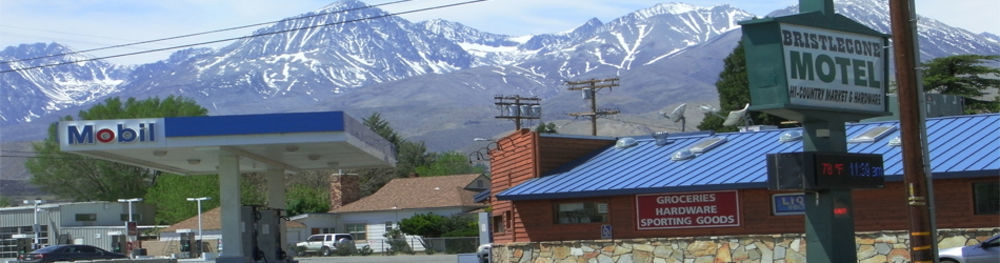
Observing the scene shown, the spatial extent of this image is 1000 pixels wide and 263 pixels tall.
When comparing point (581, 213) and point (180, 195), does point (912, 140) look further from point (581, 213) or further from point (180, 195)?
point (180, 195)

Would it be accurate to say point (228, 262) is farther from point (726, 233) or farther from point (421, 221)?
point (421, 221)

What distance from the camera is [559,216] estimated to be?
36.2 meters

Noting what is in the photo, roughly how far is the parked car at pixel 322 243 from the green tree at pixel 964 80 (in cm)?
3291

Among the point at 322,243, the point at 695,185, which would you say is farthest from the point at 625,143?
the point at 322,243

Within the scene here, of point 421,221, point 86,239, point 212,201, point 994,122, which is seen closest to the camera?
point 994,122

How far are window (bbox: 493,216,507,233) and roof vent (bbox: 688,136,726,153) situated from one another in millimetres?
6222

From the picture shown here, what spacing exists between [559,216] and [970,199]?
11.0 metres

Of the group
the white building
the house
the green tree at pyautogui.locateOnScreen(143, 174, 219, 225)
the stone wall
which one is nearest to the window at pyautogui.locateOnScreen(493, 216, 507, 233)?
the stone wall

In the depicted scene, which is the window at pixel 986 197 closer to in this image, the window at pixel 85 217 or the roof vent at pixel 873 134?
the roof vent at pixel 873 134

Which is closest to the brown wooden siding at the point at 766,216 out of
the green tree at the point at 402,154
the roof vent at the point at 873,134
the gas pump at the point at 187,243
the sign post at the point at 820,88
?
the roof vent at the point at 873,134

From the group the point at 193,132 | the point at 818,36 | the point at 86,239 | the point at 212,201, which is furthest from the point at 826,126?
the point at 212,201

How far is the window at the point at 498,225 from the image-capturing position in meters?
39.1

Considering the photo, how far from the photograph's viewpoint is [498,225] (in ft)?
130

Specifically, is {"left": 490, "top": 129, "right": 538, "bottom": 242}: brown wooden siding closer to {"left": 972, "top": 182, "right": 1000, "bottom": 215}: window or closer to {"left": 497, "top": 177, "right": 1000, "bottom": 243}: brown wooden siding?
{"left": 497, "top": 177, "right": 1000, "bottom": 243}: brown wooden siding
